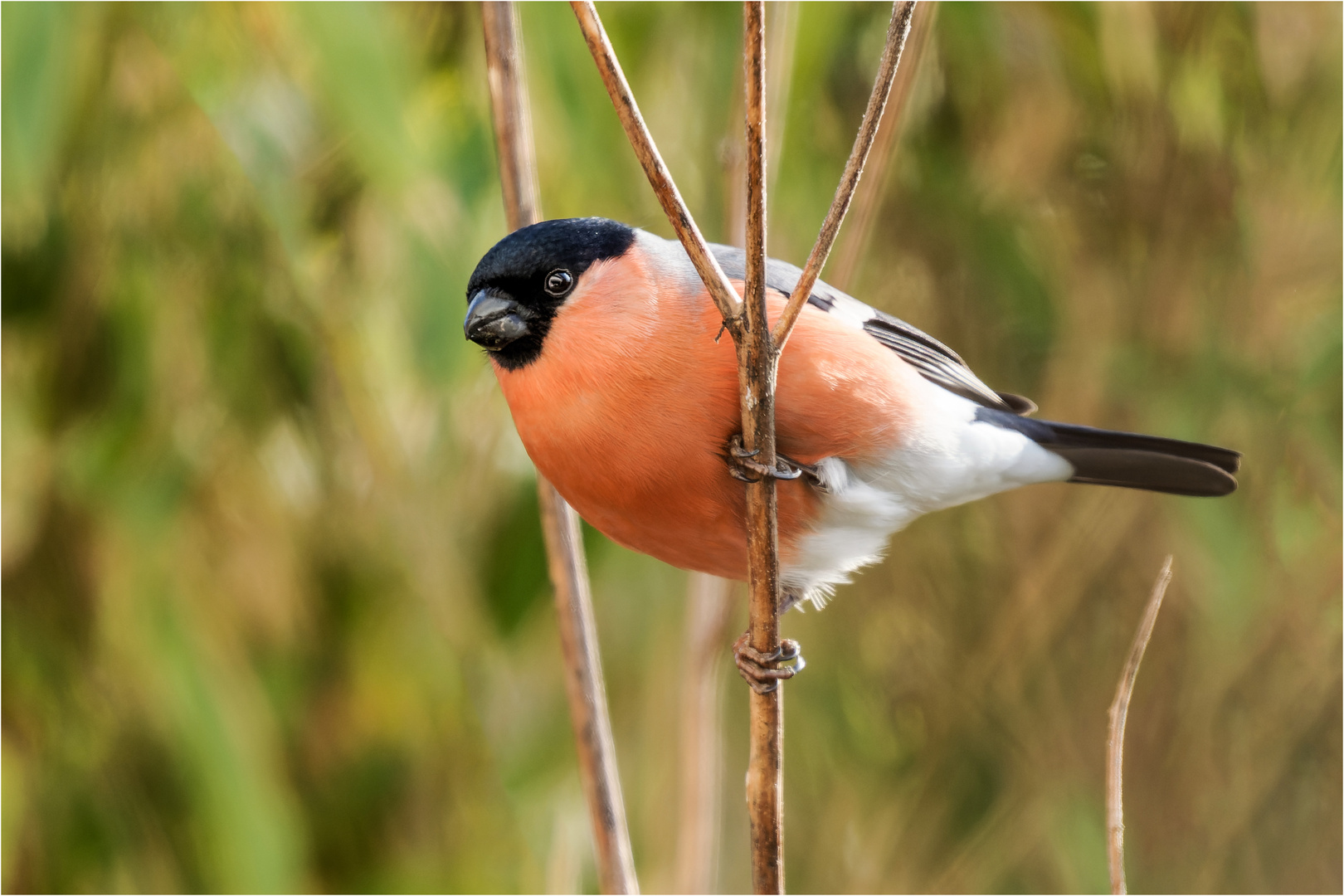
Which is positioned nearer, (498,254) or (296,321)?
(498,254)

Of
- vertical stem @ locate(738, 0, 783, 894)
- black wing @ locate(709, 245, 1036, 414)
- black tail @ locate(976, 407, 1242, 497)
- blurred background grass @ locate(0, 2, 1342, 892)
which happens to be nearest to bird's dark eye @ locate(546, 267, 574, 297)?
black wing @ locate(709, 245, 1036, 414)

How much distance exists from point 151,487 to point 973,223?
4.08ft

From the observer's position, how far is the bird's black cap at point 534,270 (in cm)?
96

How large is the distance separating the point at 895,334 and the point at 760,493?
1.70ft

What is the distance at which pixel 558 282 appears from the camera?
100 cm

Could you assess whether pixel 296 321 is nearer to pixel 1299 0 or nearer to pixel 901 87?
pixel 901 87

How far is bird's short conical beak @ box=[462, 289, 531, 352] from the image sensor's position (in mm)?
970

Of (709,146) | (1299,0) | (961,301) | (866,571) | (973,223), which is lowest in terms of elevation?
(866,571)

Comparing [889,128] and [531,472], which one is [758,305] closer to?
[889,128]

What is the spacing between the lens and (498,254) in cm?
96

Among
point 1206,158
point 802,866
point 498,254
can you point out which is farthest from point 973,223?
point 802,866

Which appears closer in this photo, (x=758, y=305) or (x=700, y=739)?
(x=758, y=305)

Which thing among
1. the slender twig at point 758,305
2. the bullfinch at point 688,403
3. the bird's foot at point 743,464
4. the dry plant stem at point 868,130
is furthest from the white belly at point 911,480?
the dry plant stem at point 868,130

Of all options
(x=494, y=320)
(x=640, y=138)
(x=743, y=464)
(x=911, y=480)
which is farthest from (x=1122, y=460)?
(x=640, y=138)
